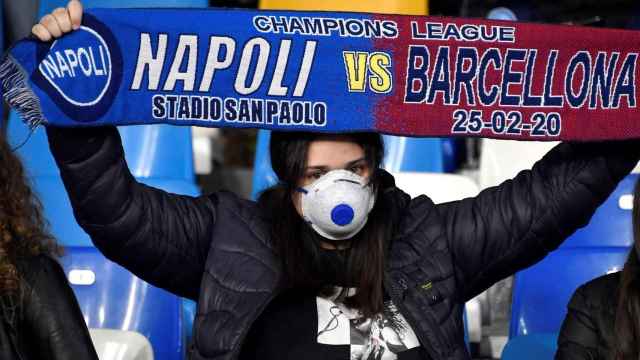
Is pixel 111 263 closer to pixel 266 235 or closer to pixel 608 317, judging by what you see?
pixel 266 235

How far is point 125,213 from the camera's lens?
90.5 inches

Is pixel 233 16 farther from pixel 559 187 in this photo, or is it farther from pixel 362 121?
pixel 559 187

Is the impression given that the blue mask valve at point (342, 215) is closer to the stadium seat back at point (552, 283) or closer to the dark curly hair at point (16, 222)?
the dark curly hair at point (16, 222)

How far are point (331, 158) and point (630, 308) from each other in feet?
2.29

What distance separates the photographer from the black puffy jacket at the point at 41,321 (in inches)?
88.4

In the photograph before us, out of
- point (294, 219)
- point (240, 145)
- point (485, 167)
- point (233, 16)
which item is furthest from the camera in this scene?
point (240, 145)

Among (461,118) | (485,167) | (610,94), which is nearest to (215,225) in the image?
(461,118)

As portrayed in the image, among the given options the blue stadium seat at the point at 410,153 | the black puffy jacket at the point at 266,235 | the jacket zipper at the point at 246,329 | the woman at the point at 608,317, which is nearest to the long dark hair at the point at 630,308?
the woman at the point at 608,317

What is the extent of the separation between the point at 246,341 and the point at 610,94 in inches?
35.9

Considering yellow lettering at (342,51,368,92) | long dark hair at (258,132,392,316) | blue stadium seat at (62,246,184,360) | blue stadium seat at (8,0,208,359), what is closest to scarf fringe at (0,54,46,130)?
long dark hair at (258,132,392,316)

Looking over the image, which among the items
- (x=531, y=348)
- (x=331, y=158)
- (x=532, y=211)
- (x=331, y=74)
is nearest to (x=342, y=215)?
(x=331, y=158)

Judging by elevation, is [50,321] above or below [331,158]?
below

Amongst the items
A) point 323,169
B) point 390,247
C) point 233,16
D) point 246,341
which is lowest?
point 246,341

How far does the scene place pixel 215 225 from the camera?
245cm
